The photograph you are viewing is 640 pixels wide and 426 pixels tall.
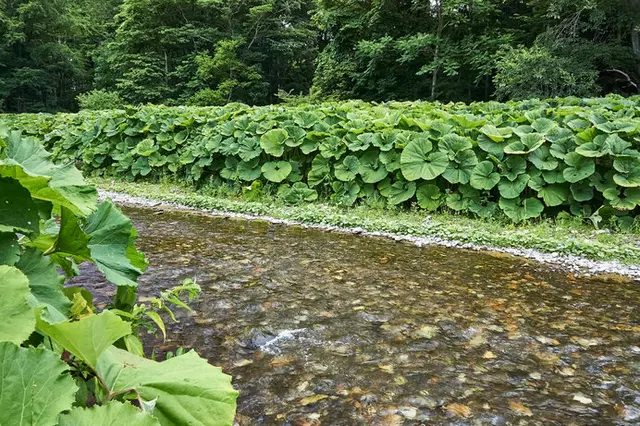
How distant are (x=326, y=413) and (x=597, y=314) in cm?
248

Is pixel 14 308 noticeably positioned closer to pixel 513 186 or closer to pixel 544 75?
pixel 513 186

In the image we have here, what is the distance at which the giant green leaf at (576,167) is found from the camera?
612cm

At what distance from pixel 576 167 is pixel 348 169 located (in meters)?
3.12

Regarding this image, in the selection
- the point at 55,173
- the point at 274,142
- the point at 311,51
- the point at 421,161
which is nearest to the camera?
the point at 55,173

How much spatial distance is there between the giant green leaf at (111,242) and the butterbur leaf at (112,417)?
2.10ft

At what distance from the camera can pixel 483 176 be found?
6.58 m

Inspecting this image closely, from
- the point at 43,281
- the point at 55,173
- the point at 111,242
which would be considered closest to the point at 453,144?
the point at 111,242

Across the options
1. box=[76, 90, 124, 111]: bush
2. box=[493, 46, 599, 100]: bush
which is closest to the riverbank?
box=[493, 46, 599, 100]: bush

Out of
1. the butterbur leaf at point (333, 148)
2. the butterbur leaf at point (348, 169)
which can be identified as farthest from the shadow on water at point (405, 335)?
the butterbur leaf at point (333, 148)

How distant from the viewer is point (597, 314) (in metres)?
3.71

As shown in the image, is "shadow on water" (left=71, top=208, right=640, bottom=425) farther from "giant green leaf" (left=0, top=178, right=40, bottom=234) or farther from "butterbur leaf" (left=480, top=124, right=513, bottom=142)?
"butterbur leaf" (left=480, top=124, right=513, bottom=142)

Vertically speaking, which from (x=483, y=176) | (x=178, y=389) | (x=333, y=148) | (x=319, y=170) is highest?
(x=178, y=389)

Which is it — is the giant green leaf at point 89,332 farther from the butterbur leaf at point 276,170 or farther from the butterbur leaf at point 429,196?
the butterbur leaf at point 276,170

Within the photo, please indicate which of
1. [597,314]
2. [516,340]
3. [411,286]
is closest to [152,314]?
[516,340]
